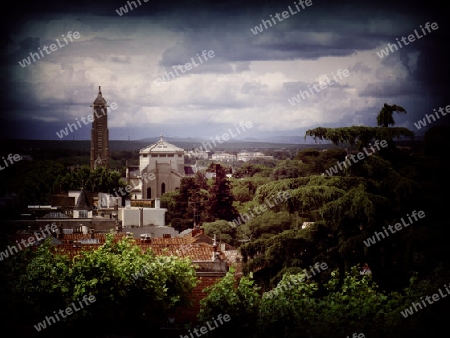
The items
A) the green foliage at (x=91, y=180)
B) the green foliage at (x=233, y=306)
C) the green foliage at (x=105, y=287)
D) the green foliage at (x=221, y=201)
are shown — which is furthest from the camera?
the green foliage at (x=91, y=180)

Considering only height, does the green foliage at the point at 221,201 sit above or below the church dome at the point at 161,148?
below

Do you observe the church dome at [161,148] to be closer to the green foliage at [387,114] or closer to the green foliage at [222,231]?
the green foliage at [222,231]

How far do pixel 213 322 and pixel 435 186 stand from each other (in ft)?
16.1

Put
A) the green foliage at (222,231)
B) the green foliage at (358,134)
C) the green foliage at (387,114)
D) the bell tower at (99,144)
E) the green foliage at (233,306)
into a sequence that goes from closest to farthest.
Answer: the green foliage at (233,306), the green foliage at (358,134), the green foliage at (387,114), the green foliage at (222,231), the bell tower at (99,144)

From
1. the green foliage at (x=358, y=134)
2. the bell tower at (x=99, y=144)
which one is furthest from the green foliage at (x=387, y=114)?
the bell tower at (x=99, y=144)

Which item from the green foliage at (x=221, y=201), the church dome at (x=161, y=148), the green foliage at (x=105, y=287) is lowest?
the green foliage at (x=105, y=287)

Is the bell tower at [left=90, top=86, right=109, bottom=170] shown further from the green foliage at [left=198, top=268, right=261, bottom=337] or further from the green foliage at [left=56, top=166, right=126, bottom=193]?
the green foliage at [left=198, top=268, right=261, bottom=337]

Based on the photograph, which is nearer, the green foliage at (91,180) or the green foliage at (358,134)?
the green foliage at (358,134)

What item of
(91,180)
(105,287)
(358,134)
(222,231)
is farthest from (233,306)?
(91,180)

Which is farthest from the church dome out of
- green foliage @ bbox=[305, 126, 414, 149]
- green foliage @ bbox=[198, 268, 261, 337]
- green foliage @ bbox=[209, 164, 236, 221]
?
green foliage @ bbox=[198, 268, 261, 337]

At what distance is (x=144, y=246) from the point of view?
2192 cm

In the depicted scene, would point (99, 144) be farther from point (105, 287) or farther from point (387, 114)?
point (105, 287)

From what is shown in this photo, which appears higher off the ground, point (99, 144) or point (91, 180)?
point (99, 144)

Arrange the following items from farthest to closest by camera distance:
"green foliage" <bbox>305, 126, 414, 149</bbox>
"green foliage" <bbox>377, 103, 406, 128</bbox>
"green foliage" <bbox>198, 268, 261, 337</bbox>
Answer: "green foliage" <bbox>377, 103, 406, 128</bbox>, "green foliage" <bbox>305, 126, 414, 149</bbox>, "green foliage" <bbox>198, 268, 261, 337</bbox>
